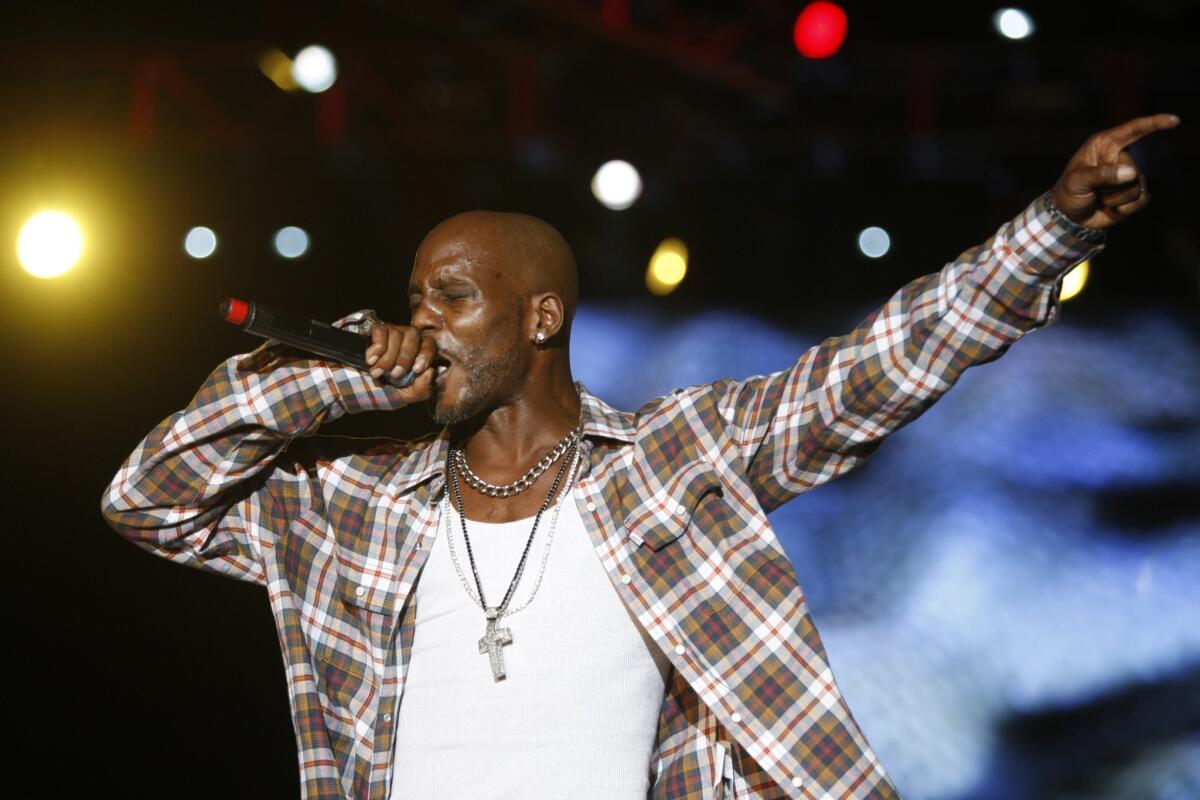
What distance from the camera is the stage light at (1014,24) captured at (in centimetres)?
422

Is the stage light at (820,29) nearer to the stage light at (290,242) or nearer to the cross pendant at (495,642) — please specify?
the stage light at (290,242)

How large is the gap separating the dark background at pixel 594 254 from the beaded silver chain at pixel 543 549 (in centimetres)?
167

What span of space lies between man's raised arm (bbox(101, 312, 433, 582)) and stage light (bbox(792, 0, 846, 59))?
238 centimetres

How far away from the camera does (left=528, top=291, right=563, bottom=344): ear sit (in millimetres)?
2377

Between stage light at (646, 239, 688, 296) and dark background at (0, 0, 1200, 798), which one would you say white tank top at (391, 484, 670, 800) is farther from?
stage light at (646, 239, 688, 296)

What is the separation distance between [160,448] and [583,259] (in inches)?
87.6

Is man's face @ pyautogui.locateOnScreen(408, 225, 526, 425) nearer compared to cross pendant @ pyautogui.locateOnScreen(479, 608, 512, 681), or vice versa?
cross pendant @ pyautogui.locateOnScreen(479, 608, 512, 681)

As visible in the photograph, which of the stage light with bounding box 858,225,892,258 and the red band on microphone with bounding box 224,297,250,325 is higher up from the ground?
the stage light with bounding box 858,225,892,258

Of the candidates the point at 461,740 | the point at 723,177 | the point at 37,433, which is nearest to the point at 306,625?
the point at 461,740

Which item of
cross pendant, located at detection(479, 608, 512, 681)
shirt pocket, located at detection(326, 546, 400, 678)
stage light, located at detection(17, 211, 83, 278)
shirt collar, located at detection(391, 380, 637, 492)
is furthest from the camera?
stage light, located at detection(17, 211, 83, 278)

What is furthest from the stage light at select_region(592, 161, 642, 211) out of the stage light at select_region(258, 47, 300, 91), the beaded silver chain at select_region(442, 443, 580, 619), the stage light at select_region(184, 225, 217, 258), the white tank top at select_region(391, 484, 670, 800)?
the white tank top at select_region(391, 484, 670, 800)

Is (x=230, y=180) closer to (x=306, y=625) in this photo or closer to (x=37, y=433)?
(x=37, y=433)

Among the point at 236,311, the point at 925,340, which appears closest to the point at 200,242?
the point at 236,311

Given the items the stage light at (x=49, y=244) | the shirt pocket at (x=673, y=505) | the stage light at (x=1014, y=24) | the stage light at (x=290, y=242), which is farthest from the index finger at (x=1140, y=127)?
the stage light at (x=49, y=244)
